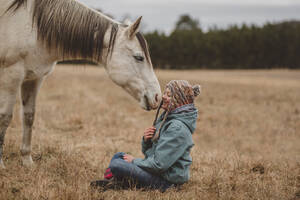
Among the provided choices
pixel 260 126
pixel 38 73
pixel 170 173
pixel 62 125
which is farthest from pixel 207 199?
pixel 260 126

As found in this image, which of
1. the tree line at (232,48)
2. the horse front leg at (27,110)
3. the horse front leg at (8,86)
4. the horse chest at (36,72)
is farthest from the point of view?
the tree line at (232,48)

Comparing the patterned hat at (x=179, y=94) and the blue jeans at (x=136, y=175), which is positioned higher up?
the patterned hat at (x=179, y=94)

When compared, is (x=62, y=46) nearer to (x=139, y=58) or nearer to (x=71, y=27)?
(x=71, y=27)

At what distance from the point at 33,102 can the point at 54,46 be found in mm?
974

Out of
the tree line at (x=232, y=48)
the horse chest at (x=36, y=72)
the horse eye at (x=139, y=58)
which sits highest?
the tree line at (x=232, y=48)

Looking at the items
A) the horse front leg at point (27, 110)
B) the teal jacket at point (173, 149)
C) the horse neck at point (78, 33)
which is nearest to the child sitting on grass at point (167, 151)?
the teal jacket at point (173, 149)

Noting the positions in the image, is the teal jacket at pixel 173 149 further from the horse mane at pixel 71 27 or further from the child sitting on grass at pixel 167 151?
the horse mane at pixel 71 27

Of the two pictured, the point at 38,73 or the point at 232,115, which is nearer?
the point at 38,73

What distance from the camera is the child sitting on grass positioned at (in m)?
3.22

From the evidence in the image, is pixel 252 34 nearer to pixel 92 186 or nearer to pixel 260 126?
pixel 260 126

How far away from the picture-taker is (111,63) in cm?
392

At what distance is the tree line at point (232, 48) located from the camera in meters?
42.4

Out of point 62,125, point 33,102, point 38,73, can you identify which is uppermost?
point 38,73


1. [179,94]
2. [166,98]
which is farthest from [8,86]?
[179,94]
